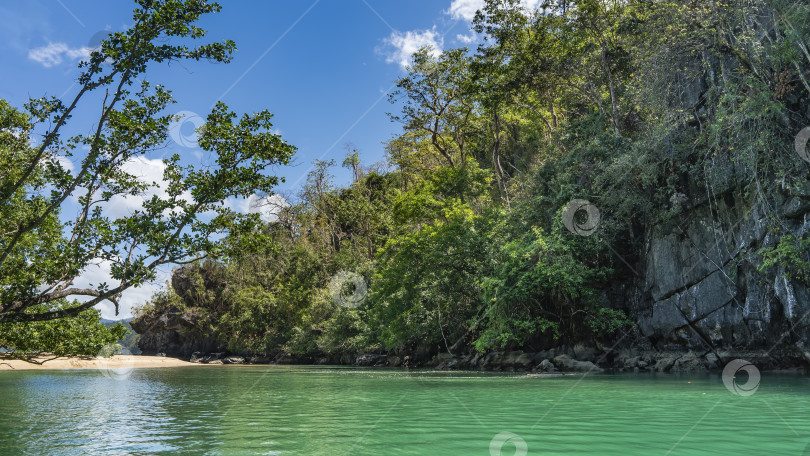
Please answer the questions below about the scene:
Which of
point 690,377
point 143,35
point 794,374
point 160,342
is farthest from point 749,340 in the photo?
point 160,342

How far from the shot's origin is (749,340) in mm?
17312

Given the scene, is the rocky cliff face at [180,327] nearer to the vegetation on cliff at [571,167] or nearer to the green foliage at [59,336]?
the vegetation on cliff at [571,167]

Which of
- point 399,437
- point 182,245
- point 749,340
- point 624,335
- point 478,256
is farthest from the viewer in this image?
point 478,256

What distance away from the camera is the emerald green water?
19.7 ft

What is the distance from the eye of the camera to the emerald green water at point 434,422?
236 inches

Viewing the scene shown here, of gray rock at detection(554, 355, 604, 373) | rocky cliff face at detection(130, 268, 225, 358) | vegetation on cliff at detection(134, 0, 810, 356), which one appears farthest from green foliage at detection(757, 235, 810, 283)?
rocky cliff face at detection(130, 268, 225, 358)

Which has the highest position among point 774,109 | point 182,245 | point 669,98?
point 669,98

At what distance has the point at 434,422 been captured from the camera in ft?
25.7

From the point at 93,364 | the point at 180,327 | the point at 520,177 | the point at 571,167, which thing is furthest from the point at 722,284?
the point at 180,327

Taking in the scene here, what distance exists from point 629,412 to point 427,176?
33049mm

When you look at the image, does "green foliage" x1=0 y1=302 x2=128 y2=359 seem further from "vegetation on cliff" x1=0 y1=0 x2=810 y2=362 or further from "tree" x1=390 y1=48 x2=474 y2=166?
"tree" x1=390 y1=48 x2=474 y2=166

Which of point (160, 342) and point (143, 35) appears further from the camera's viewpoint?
point (160, 342)

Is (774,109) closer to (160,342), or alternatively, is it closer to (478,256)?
(478,256)

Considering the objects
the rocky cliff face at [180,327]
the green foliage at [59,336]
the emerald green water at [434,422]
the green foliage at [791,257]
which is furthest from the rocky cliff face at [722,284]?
the rocky cliff face at [180,327]
